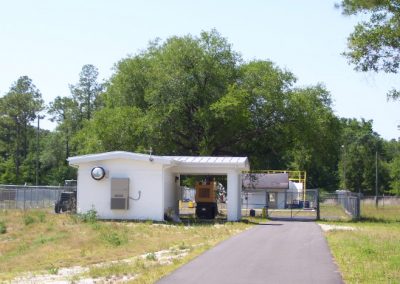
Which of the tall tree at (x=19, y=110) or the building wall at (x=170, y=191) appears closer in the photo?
the building wall at (x=170, y=191)

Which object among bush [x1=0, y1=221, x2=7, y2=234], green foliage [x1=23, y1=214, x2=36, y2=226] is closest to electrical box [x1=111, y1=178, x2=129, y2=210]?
green foliage [x1=23, y1=214, x2=36, y2=226]

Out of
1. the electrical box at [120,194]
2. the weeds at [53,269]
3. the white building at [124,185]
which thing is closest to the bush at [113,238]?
the weeds at [53,269]

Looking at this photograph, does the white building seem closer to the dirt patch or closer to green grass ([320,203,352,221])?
the dirt patch

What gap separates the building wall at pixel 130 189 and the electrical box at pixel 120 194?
0.96 ft

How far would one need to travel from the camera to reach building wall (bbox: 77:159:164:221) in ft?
104

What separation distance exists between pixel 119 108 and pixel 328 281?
3167cm

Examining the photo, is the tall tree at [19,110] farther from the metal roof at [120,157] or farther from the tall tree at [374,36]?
the tall tree at [374,36]

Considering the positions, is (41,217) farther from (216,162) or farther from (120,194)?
(216,162)

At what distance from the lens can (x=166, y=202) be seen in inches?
1293

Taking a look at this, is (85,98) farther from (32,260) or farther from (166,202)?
(32,260)

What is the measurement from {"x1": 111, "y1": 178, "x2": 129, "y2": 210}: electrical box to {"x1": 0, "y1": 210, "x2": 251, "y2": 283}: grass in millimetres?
1765

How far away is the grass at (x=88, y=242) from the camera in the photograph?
16416 millimetres

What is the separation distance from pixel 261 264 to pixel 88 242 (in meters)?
9.17

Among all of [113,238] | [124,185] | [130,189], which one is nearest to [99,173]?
[124,185]
